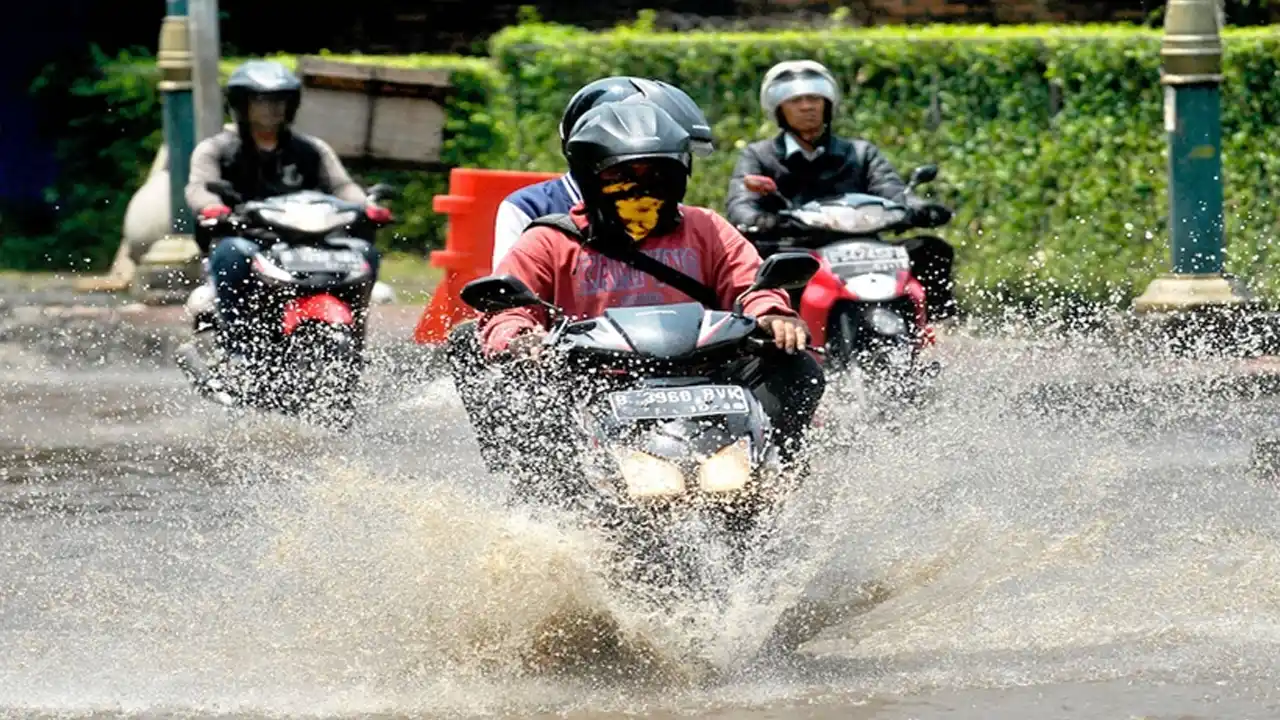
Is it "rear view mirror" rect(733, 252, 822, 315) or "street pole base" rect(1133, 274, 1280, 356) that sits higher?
"rear view mirror" rect(733, 252, 822, 315)

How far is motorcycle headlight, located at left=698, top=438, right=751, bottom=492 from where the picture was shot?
6.60 metres

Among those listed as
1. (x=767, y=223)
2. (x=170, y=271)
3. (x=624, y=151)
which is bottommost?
(x=170, y=271)

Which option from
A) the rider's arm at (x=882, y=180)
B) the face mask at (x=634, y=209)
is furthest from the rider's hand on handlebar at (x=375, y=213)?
the face mask at (x=634, y=209)

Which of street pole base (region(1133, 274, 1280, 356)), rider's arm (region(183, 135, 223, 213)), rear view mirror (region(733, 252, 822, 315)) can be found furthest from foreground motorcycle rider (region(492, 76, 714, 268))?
street pole base (region(1133, 274, 1280, 356))

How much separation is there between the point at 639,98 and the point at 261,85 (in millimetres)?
4984

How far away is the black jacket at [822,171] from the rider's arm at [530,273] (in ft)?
14.4

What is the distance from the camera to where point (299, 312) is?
11.9m

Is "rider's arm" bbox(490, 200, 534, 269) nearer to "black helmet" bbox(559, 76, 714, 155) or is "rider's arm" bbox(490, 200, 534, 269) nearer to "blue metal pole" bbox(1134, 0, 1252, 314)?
"black helmet" bbox(559, 76, 714, 155)

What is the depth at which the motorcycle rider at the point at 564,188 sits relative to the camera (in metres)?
7.50

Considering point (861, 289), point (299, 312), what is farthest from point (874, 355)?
point (299, 312)

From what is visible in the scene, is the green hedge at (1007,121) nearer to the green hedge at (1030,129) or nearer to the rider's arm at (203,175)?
the green hedge at (1030,129)

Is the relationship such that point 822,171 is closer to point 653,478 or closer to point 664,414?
point 664,414

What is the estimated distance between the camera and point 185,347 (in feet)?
41.5

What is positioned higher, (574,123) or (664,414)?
(574,123)
